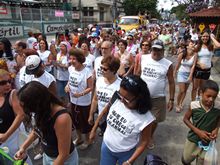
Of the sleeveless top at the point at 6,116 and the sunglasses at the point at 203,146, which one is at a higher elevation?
the sleeveless top at the point at 6,116

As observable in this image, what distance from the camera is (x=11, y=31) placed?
11.7 meters

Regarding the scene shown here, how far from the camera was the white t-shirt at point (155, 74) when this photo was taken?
3522 mm

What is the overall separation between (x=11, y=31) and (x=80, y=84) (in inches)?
381

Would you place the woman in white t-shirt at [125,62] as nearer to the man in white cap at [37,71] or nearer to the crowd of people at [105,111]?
the crowd of people at [105,111]

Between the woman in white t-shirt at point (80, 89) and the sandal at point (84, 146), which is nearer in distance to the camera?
the woman in white t-shirt at point (80, 89)

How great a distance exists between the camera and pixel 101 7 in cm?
4516

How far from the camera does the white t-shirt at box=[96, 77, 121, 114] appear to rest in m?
2.92

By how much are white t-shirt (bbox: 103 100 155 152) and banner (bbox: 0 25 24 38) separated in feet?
34.4

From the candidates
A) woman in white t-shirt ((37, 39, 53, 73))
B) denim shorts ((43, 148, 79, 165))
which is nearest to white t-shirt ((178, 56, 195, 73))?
woman in white t-shirt ((37, 39, 53, 73))

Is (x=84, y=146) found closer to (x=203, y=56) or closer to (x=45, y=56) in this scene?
(x=45, y=56)

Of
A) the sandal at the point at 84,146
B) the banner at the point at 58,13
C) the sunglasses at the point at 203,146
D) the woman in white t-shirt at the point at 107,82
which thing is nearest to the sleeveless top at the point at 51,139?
the woman in white t-shirt at the point at 107,82

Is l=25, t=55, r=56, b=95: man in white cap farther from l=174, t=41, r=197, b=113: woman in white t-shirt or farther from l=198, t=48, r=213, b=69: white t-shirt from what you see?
l=198, t=48, r=213, b=69: white t-shirt

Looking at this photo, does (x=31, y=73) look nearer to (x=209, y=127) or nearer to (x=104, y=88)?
(x=104, y=88)

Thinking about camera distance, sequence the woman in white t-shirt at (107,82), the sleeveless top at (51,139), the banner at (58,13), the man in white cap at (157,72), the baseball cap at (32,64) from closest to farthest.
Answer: the sleeveless top at (51,139), the woman in white t-shirt at (107,82), the baseball cap at (32,64), the man in white cap at (157,72), the banner at (58,13)
